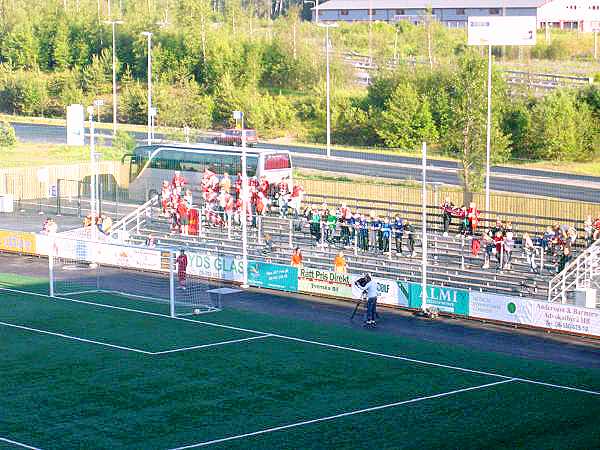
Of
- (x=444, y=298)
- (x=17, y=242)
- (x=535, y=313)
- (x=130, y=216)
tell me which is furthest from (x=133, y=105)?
(x=535, y=313)

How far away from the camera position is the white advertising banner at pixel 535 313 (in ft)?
102

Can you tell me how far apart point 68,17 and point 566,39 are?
5040 centimetres

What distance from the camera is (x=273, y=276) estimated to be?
38562 mm

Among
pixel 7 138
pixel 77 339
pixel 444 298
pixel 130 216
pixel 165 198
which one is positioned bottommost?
pixel 77 339

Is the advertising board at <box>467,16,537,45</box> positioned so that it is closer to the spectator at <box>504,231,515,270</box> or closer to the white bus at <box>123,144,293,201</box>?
the white bus at <box>123,144,293,201</box>

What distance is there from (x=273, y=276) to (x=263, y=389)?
12942 millimetres

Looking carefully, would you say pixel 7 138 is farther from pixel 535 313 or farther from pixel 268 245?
pixel 535 313

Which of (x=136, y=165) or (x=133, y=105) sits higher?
(x=133, y=105)

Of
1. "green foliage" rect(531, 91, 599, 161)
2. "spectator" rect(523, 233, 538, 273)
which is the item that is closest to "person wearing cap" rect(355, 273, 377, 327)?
"spectator" rect(523, 233, 538, 273)

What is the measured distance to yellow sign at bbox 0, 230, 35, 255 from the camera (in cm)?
4619

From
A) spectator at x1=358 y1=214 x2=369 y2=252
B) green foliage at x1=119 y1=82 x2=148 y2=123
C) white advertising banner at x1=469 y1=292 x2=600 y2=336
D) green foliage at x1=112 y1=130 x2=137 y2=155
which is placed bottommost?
white advertising banner at x1=469 y1=292 x2=600 y2=336

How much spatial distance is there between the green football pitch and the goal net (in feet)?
5.96

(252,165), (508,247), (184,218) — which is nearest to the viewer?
(508,247)

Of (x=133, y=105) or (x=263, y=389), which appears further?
(x=133, y=105)
